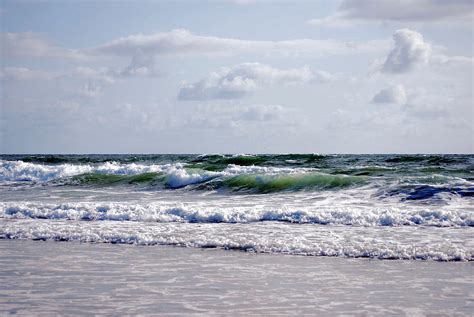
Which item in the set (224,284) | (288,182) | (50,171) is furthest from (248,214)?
(50,171)

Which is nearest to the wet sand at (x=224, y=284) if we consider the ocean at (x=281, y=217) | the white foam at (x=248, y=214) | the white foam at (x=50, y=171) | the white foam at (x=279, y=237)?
the white foam at (x=279, y=237)

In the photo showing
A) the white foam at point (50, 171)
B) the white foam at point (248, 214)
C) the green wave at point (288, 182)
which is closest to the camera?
the white foam at point (248, 214)

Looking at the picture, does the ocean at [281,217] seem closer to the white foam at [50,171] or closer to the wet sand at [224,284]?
the wet sand at [224,284]

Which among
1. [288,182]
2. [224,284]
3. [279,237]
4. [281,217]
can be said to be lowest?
[224,284]

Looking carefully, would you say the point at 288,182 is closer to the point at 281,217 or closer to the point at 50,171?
the point at 281,217

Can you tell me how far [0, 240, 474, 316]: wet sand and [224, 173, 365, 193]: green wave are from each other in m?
11.5

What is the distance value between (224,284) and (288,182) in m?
14.4

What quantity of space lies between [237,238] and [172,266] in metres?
2.45

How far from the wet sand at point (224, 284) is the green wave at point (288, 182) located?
451 inches

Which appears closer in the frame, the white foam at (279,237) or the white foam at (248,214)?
the white foam at (279,237)

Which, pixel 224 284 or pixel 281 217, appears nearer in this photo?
pixel 224 284

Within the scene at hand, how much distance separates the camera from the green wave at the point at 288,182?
20.7 metres

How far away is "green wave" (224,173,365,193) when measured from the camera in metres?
20.7

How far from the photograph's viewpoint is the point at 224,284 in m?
7.30
